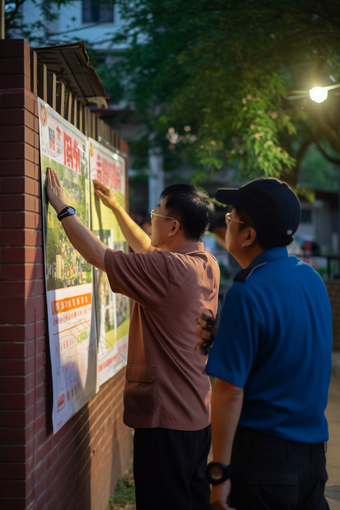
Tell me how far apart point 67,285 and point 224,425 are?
1421 millimetres

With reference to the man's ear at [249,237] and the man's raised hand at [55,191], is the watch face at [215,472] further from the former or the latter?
the man's raised hand at [55,191]

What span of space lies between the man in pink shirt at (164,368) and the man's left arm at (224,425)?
0.82 m

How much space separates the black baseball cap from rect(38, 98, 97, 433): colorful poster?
1.10 meters

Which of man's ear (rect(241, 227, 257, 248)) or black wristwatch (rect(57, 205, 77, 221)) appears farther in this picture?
black wristwatch (rect(57, 205, 77, 221))

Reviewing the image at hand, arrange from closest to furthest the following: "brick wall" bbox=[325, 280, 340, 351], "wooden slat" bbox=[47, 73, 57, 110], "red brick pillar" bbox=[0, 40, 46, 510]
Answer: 1. "red brick pillar" bbox=[0, 40, 46, 510]
2. "wooden slat" bbox=[47, 73, 57, 110]
3. "brick wall" bbox=[325, 280, 340, 351]

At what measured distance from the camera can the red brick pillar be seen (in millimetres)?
2383

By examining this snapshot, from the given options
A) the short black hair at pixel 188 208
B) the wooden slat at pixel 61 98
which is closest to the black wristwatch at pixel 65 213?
the short black hair at pixel 188 208

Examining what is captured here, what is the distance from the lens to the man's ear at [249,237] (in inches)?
79.5

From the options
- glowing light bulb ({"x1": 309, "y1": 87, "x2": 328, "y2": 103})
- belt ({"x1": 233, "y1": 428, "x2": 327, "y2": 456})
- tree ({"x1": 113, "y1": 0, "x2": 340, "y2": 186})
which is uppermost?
tree ({"x1": 113, "y1": 0, "x2": 340, "y2": 186})

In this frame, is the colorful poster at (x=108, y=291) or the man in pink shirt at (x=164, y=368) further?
the colorful poster at (x=108, y=291)

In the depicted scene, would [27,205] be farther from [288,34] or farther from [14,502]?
[288,34]

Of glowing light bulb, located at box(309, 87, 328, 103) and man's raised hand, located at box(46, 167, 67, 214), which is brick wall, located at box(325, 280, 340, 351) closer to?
glowing light bulb, located at box(309, 87, 328, 103)

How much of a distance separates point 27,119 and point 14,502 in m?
1.69

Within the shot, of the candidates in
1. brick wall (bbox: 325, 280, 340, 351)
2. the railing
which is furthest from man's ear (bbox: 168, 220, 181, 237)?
the railing
